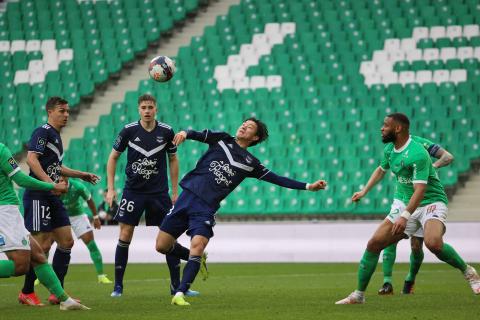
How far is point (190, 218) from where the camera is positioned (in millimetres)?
9789

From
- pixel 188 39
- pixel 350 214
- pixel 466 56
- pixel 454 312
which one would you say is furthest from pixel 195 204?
pixel 188 39

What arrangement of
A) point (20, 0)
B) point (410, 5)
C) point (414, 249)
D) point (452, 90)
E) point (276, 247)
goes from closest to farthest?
1. point (414, 249)
2. point (276, 247)
3. point (452, 90)
4. point (410, 5)
5. point (20, 0)

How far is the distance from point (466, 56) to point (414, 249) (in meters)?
13.3

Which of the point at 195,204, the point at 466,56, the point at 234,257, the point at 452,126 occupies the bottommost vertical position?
the point at 234,257

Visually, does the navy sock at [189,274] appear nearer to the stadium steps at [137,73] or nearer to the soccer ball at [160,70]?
the soccer ball at [160,70]

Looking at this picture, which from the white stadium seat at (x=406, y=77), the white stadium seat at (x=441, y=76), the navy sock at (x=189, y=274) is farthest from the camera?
the white stadium seat at (x=406, y=77)

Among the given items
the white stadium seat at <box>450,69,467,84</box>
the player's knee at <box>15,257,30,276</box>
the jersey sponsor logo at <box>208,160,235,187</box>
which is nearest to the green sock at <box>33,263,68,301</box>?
the player's knee at <box>15,257,30,276</box>

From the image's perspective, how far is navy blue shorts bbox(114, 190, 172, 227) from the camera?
36.1 feet

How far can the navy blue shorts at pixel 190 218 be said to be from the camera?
9656 mm

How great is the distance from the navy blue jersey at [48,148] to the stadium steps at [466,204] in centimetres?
1202

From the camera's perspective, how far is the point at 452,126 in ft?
71.0

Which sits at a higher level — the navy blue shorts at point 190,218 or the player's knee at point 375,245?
the navy blue shorts at point 190,218

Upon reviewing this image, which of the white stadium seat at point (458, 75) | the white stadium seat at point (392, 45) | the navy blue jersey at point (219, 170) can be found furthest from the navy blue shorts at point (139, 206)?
the white stadium seat at point (392, 45)

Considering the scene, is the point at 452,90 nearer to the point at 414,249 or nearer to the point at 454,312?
the point at 414,249
